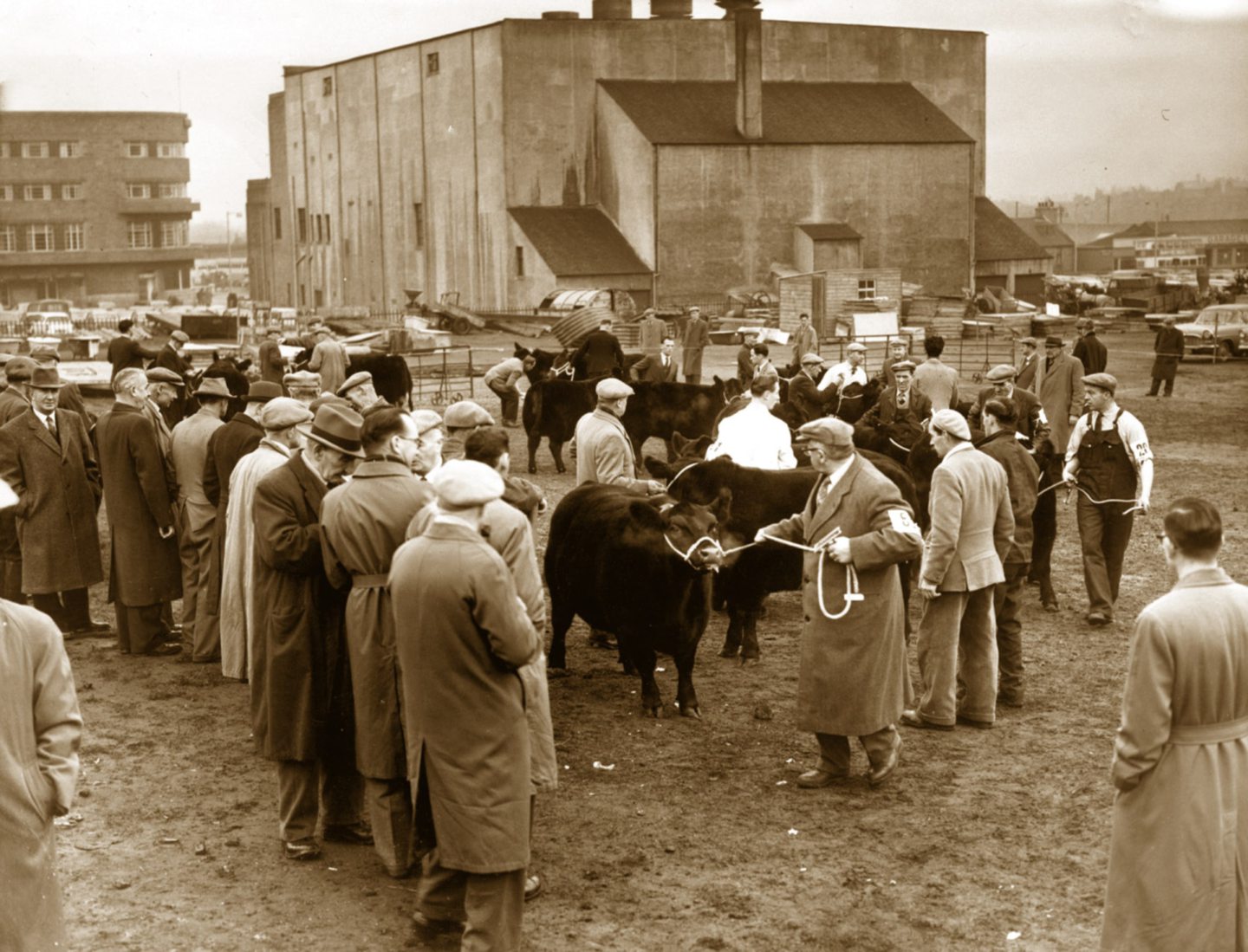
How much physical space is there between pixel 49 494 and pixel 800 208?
44345mm

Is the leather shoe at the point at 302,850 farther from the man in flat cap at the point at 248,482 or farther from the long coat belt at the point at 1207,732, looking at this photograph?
the long coat belt at the point at 1207,732

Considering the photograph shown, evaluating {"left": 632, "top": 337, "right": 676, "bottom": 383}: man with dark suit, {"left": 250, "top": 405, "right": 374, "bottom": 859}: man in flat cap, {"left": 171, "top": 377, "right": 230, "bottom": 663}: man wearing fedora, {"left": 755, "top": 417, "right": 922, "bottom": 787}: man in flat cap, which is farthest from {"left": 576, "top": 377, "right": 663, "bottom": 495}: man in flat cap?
{"left": 632, "top": 337, "right": 676, "bottom": 383}: man with dark suit

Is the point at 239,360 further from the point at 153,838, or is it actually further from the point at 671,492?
the point at 153,838

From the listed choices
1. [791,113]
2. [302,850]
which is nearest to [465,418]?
[302,850]

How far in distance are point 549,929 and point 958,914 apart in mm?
1816

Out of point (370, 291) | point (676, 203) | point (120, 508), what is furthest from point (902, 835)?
point (370, 291)

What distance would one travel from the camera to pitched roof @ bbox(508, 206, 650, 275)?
50.6 meters

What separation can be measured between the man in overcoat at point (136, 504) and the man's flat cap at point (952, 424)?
216 inches

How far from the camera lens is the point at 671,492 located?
10336 mm

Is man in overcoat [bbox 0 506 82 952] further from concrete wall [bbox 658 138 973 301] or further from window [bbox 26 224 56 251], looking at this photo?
window [bbox 26 224 56 251]

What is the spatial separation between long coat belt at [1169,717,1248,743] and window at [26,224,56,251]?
9036 cm

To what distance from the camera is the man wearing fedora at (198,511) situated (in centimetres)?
1054

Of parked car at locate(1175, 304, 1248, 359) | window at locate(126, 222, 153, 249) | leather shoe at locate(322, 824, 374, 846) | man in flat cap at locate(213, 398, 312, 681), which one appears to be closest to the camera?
leather shoe at locate(322, 824, 374, 846)

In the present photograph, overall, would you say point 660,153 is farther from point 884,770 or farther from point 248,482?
point 884,770
